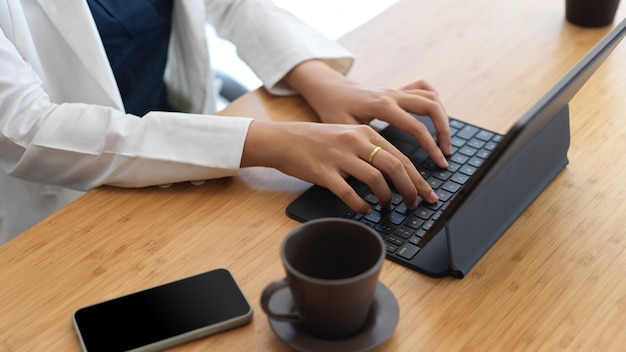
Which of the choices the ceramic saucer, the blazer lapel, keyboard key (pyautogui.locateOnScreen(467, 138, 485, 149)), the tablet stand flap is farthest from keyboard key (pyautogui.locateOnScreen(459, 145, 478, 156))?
the blazer lapel

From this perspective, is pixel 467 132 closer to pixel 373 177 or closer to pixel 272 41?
pixel 373 177

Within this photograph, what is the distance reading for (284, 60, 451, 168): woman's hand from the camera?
103 cm

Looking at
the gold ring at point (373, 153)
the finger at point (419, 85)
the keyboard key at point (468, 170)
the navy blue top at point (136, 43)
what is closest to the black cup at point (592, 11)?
the finger at point (419, 85)

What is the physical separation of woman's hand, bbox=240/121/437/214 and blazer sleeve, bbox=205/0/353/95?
0.77 ft

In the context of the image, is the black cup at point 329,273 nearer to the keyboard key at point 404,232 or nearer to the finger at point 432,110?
the keyboard key at point 404,232

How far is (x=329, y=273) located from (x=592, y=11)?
88 cm

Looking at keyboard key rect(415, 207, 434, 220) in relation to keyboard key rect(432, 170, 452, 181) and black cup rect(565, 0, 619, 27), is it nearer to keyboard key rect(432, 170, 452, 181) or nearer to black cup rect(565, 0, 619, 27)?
keyboard key rect(432, 170, 452, 181)

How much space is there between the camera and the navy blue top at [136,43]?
132 centimetres

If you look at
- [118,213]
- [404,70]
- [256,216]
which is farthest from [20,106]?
[404,70]

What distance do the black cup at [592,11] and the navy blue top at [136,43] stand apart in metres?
0.76

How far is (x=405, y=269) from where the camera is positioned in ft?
2.75

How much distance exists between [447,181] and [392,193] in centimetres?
8

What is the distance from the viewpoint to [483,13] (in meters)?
1.42

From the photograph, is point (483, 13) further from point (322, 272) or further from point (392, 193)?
point (322, 272)
